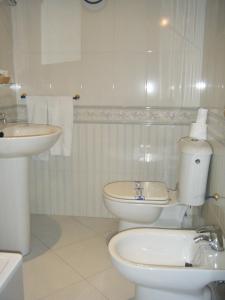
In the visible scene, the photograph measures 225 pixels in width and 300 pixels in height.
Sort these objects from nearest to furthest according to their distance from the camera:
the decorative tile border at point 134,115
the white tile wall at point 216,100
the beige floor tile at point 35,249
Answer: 1. the white tile wall at point 216,100
2. the beige floor tile at point 35,249
3. the decorative tile border at point 134,115

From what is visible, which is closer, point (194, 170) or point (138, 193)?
point (194, 170)

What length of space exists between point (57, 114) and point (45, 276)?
1.25m

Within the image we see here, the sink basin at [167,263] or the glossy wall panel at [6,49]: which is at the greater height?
the glossy wall panel at [6,49]

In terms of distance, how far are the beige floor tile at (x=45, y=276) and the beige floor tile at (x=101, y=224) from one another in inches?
19.0

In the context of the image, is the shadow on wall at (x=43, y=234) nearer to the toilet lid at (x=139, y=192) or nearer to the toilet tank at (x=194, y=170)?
the toilet lid at (x=139, y=192)

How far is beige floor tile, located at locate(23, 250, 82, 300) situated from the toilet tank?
86 cm

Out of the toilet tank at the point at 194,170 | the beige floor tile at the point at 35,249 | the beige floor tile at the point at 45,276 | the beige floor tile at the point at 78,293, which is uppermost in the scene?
the toilet tank at the point at 194,170

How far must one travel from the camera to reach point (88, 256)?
2.05m

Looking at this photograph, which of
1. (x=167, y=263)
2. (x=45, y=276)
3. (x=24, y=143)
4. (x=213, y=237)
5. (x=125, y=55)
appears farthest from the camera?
(x=125, y=55)

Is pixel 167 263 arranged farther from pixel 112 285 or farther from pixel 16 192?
pixel 16 192

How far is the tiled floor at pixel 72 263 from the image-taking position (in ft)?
5.54

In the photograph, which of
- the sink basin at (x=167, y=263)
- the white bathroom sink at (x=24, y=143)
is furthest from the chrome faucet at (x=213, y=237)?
the white bathroom sink at (x=24, y=143)

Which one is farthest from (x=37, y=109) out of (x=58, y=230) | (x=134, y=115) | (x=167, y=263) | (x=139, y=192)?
(x=167, y=263)

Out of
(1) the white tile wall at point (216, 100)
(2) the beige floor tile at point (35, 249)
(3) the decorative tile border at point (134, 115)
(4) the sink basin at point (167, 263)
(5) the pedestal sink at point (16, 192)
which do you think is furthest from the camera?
(3) the decorative tile border at point (134, 115)
